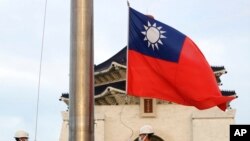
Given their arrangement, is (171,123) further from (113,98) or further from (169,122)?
(113,98)

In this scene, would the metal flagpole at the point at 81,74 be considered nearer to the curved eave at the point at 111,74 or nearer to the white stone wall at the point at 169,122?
the white stone wall at the point at 169,122

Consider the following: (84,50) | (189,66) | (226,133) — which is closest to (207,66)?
(189,66)

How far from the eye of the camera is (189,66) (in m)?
9.61

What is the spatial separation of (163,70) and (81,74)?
89.5 inches

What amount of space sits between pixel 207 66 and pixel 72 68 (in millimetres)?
2965

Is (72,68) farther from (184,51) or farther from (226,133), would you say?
(226,133)

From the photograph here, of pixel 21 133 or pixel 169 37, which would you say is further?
pixel 169 37

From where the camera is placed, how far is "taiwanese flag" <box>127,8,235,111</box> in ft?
29.9

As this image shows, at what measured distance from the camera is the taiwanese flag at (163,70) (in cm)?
911

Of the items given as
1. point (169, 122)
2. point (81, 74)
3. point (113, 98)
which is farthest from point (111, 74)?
point (81, 74)

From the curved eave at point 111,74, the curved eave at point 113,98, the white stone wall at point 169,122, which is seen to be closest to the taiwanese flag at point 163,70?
the white stone wall at point 169,122

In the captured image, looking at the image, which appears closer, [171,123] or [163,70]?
[163,70]

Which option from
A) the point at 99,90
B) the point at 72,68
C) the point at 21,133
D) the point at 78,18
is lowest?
the point at 21,133

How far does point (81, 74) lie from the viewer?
7191 millimetres
